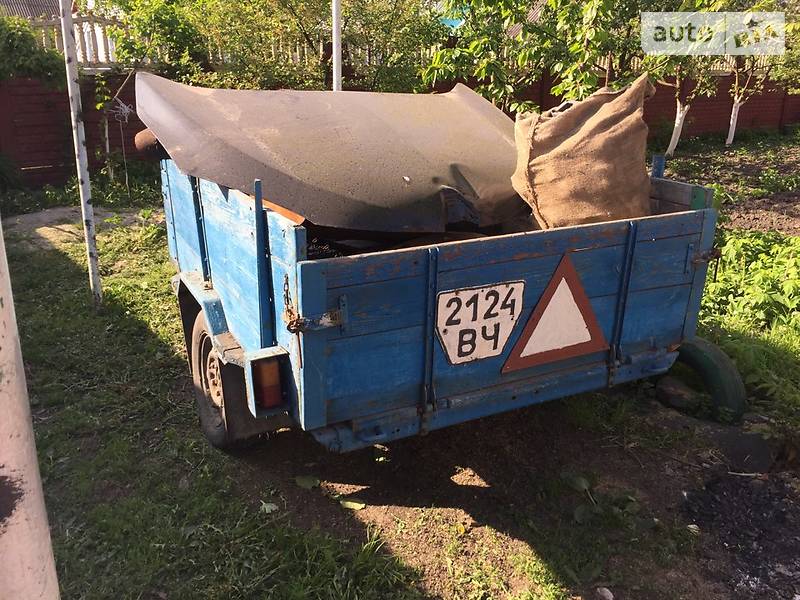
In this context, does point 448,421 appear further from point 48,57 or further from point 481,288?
point 48,57

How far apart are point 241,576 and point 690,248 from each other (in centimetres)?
258

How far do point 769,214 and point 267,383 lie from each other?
892cm

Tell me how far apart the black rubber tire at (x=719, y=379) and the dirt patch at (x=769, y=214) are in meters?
5.08

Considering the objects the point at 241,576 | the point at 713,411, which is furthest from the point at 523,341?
the point at 713,411

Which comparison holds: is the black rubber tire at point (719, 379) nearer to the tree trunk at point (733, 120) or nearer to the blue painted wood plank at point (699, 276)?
the blue painted wood plank at point (699, 276)

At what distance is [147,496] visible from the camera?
11.2ft

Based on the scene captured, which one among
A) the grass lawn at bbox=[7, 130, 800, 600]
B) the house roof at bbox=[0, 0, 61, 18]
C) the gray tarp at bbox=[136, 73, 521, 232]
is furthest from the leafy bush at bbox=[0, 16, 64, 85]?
the house roof at bbox=[0, 0, 61, 18]

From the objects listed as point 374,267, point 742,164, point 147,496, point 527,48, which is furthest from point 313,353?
point 742,164

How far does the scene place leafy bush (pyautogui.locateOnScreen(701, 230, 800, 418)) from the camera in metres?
4.48

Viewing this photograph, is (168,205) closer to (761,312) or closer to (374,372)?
(374,372)

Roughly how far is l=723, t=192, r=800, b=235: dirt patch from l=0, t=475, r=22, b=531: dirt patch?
883 cm

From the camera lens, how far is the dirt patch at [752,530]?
9.57 feet

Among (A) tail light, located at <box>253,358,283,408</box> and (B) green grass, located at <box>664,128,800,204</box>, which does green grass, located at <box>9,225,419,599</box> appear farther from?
(B) green grass, located at <box>664,128,800,204</box>

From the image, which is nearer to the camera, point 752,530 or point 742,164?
point 752,530
